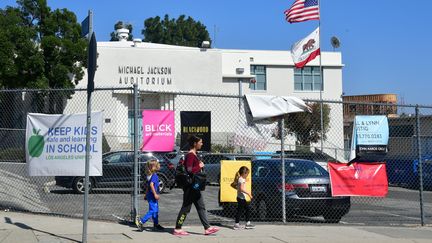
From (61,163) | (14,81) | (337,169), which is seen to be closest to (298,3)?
(337,169)

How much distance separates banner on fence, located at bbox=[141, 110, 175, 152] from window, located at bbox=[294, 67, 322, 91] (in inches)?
1396

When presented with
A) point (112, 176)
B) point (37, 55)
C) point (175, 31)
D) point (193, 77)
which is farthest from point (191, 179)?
point (175, 31)

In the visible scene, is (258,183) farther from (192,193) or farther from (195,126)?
(192,193)

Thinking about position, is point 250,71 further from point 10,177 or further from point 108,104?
point 10,177

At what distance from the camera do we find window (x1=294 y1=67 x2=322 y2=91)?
4553 centimetres

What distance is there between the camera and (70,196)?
53.2 ft

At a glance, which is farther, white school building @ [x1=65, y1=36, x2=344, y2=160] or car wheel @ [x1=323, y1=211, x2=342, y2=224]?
white school building @ [x1=65, y1=36, x2=344, y2=160]

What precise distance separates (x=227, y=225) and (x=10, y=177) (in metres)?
8.48

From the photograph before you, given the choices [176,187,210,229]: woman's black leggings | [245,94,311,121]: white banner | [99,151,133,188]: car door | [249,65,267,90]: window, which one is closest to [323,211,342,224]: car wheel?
[245,94,311,121]: white banner

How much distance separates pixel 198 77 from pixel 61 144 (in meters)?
29.5

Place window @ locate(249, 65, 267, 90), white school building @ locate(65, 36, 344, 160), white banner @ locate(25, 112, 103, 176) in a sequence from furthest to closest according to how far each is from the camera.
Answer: window @ locate(249, 65, 267, 90)
white school building @ locate(65, 36, 344, 160)
white banner @ locate(25, 112, 103, 176)

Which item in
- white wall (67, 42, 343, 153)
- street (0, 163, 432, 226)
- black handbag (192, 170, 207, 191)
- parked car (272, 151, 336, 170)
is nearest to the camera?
black handbag (192, 170, 207, 191)

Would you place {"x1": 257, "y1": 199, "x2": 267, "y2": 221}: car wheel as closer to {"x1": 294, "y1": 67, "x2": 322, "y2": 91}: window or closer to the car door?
the car door

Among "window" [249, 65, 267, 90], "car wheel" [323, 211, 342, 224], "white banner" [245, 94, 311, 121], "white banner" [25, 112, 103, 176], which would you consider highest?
"window" [249, 65, 267, 90]
